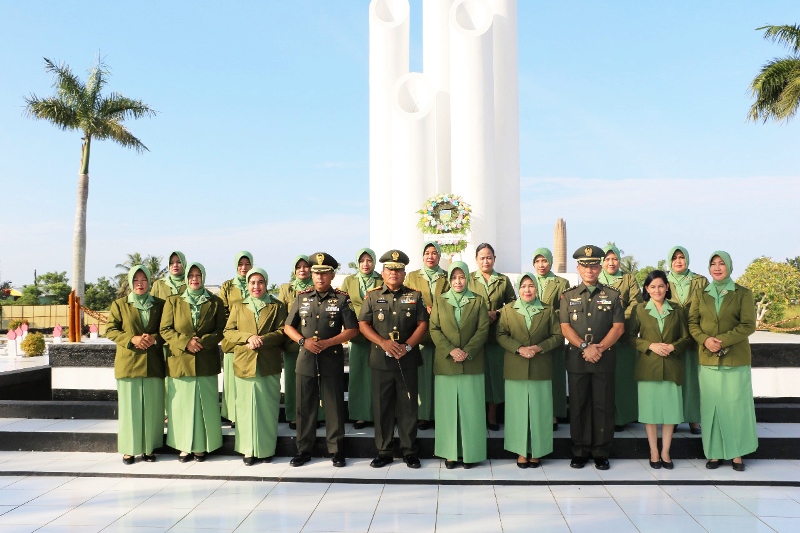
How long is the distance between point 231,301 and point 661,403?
4.12m

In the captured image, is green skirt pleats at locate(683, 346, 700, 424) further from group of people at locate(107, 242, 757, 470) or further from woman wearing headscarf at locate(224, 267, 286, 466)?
woman wearing headscarf at locate(224, 267, 286, 466)

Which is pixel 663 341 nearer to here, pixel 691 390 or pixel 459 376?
→ pixel 691 390

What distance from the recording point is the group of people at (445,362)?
5000mm

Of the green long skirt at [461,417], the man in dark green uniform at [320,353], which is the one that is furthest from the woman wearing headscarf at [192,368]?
the green long skirt at [461,417]

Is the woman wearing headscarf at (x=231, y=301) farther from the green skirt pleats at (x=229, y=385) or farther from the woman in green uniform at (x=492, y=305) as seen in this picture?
the woman in green uniform at (x=492, y=305)

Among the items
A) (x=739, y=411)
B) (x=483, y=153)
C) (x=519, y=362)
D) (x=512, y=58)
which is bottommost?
(x=739, y=411)

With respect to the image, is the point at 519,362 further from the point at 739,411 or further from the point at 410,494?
the point at 739,411

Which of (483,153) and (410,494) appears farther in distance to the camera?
(483,153)

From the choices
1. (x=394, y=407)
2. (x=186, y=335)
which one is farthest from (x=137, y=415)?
(x=394, y=407)

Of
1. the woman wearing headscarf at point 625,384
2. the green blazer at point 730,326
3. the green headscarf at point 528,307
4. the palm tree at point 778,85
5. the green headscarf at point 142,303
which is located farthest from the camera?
the palm tree at point 778,85

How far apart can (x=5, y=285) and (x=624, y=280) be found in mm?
49969

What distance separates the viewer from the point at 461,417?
16.6 ft

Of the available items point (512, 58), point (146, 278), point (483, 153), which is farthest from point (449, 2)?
point (146, 278)

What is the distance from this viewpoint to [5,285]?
1768 inches
